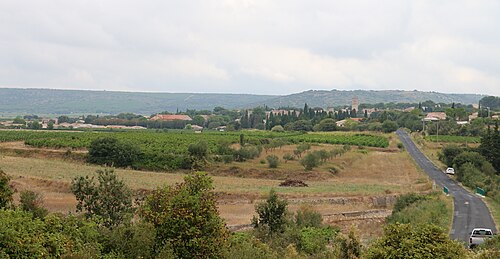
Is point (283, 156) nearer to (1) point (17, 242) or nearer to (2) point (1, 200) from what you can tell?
(2) point (1, 200)

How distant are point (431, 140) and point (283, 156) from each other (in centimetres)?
3335

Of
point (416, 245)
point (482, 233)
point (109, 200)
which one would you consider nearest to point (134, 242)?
point (416, 245)

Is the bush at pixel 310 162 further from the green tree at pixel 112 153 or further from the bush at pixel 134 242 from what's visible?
the bush at pixel 134 242

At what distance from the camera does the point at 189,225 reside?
48.9ft

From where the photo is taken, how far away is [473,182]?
46281 mm

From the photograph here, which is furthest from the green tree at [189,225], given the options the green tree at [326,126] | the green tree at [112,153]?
the green tree at [326,126]

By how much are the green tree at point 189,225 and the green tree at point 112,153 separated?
49197 millimetres

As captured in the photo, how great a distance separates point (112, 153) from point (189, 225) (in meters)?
50.8

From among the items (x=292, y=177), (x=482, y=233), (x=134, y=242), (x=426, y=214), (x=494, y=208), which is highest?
(x=134, y=242)

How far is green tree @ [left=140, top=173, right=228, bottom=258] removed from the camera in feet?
48.6

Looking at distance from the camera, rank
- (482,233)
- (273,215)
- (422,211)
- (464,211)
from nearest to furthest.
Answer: (482,233)
(273,215)
(422,211)
(464,211)

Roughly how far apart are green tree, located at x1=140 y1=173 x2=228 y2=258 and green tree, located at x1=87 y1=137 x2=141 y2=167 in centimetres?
4920

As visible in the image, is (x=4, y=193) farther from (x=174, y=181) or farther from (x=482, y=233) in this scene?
(x=174, y=181)

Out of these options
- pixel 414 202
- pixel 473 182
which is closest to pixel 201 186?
pixel 414 202
